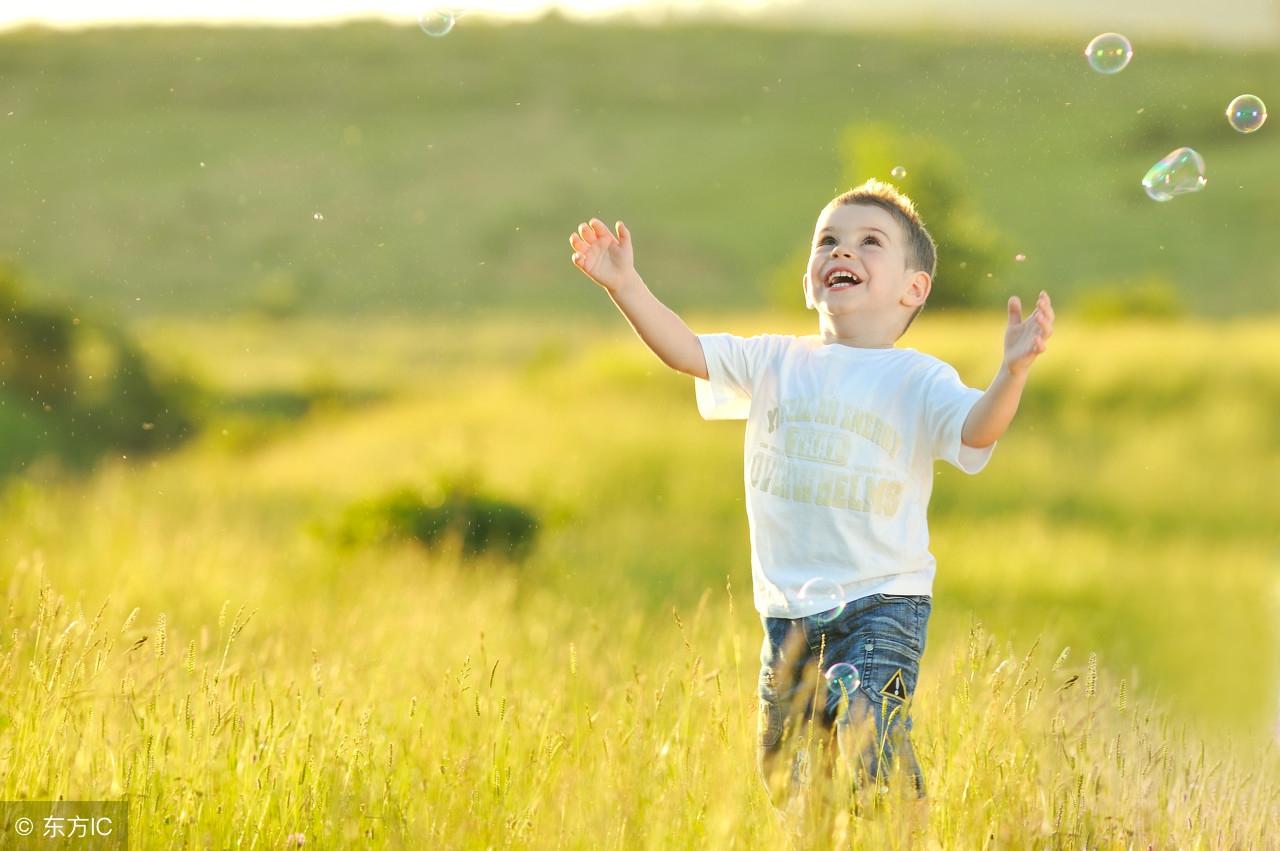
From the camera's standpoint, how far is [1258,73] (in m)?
75.9

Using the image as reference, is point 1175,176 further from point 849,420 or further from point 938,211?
point 938,211

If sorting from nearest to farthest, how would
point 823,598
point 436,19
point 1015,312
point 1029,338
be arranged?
point 1029,338, point 1015,312, point 823,598, point 436,19

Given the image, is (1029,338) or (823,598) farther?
(823,598)

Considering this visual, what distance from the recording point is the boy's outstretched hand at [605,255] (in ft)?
13.6

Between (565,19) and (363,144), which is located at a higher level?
(565,19)

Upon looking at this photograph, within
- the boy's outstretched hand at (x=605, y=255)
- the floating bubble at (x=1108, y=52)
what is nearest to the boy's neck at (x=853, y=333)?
the boy's outstretched hand at (x=605, y=255)

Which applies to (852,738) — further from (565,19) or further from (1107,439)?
(565,19)

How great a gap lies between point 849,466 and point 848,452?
4 centimetres

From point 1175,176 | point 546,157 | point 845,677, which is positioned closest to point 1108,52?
point 1175,176

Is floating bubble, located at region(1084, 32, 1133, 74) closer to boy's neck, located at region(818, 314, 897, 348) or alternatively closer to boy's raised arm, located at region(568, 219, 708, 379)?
boy's neck, located at region(818, 314, 897, 348)

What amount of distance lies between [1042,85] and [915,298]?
261ft

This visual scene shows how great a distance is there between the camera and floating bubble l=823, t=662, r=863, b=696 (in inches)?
153

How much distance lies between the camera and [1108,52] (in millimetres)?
6547

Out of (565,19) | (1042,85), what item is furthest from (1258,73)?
(565,19)
